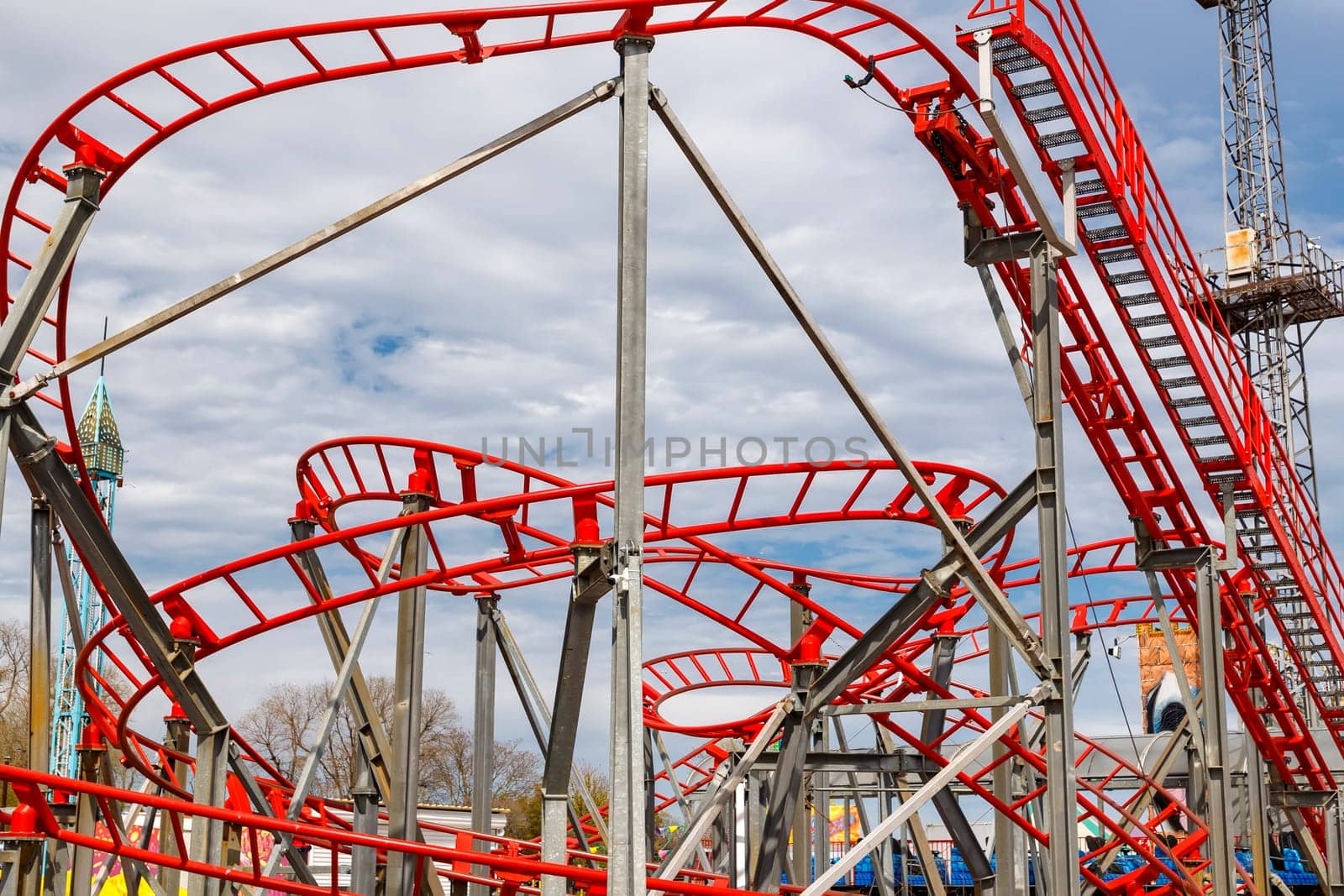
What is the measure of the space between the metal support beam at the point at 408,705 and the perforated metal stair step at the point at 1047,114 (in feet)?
19.1

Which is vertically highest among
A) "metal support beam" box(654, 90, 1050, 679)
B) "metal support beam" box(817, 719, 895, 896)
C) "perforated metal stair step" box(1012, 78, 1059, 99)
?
"perforated metal stair step" box(1012, 78, 1059, 99)

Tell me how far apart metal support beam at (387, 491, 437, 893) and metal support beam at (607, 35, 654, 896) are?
4156 millimetres

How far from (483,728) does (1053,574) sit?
5.76 metres

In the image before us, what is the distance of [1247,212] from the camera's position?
3200cm

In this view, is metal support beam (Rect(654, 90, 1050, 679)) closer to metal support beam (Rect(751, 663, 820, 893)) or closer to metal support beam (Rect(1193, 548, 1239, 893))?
metal support beam (Rect(751, 663, 820, 893))

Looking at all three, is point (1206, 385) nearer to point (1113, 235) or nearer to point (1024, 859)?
point (1113, 235)

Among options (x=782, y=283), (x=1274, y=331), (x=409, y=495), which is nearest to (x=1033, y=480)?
(x=782, y=283)

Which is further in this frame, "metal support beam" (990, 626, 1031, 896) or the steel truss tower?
the steel truss tower

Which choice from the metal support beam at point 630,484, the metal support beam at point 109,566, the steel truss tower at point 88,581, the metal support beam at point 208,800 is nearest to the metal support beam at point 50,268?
the metal support beam at point 109,566

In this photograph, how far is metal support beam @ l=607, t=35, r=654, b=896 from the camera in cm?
728

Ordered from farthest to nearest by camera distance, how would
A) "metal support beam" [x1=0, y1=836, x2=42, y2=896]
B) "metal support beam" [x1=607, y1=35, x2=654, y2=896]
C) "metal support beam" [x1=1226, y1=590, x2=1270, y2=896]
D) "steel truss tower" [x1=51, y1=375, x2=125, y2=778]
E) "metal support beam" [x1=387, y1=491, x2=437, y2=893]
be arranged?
"steel truss tower" [x1=51, y1=375, x2=125, y2=778] < "metal support beam" [x1=1226, y1=590, x2=1270, y2=896] < "metal support beam" [x1=387, y1=491, x2=437, y2=893] < "metal support beam" [x1=0, y1=836, x2=42, y2=896] < "metal support beam" [x1=607, y1=35, x2=654, y2=896]

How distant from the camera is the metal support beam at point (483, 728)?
43.5ft

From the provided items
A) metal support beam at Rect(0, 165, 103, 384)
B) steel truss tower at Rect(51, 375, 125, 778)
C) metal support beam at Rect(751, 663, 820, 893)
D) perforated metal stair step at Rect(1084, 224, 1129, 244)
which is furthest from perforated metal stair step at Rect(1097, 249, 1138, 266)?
steel truss tower at Rect(51, 375, 125, 778)

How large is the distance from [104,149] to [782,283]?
14.2 feet
